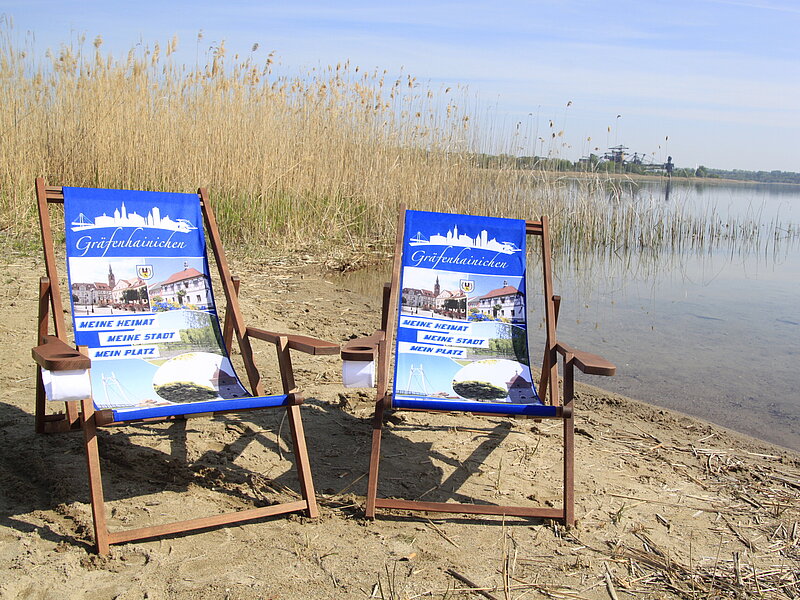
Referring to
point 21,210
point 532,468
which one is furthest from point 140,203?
point 21,210

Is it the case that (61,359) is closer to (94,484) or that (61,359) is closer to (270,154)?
(94,484)

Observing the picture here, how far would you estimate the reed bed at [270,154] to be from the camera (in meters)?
7.33

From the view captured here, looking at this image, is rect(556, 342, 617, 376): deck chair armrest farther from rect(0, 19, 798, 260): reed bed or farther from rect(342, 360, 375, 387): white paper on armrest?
rect(0, 19, 798, 260): reed bed

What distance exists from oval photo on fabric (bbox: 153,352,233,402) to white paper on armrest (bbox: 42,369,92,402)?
1.53ft

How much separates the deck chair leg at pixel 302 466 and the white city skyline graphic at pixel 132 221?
3.69 ft

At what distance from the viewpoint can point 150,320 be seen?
309 cm

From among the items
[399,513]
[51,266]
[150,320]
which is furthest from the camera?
[150,320]

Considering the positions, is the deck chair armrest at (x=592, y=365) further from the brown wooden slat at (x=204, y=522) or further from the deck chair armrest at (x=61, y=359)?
the deck chair armrest at (x=61, y=359)

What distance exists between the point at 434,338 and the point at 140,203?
1378 millimetres

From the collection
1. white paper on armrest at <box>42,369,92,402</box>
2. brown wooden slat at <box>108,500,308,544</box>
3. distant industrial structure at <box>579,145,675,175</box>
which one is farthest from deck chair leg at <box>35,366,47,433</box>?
distant industrial structure at <box>579,145,675,175</box>

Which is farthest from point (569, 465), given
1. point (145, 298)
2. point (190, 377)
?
point (145, 298)

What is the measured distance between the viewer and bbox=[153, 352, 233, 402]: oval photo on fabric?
2.75 m

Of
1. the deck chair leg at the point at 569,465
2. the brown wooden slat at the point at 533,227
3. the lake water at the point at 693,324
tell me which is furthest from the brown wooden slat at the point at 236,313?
the lake water at the point at 693,324

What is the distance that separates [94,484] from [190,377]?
69 centimetres
